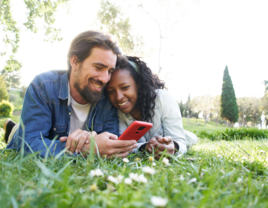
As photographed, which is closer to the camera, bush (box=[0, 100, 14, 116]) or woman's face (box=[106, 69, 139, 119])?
woman's face (box=[106, 69, 139, 119])

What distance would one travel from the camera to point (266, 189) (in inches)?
39.9

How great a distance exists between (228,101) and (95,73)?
100ft

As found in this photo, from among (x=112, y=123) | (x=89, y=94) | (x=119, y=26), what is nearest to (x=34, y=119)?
(x=89, y=94)

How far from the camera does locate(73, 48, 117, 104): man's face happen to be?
248 centimetres

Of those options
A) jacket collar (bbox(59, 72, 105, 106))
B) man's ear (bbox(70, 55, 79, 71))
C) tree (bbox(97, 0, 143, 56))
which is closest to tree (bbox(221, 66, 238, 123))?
tree (bbox(97, 0, 143, 56))

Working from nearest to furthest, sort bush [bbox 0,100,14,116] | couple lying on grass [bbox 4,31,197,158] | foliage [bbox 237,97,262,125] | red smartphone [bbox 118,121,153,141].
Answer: red smartphone [bbox 118,121,153,141], couple lying on grass [bbox 4,31,197,158], bush [bbox 0,100,14,116], foliage [bbox 237,97,262,125]

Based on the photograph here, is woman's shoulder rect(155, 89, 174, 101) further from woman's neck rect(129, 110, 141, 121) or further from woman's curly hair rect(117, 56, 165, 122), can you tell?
woman's neck rect(129, 110, 141, 121)

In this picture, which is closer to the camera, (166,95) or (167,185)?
(167,185)

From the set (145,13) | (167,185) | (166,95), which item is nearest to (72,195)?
(167,185)

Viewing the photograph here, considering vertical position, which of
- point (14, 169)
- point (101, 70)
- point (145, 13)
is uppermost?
point (145, 13)

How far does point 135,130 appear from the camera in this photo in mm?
1811

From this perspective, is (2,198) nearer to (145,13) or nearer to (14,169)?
(14,169)

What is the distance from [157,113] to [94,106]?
966 millimetres

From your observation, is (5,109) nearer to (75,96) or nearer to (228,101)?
(75,96)
